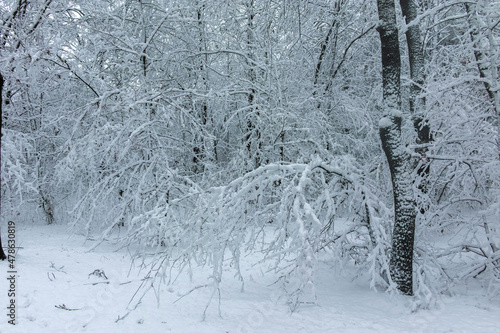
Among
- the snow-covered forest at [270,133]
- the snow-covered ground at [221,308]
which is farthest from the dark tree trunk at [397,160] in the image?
the snow-covered ground at [221,308]

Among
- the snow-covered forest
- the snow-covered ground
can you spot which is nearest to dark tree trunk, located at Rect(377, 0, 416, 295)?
the snow-covered forest

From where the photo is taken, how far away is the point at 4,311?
496cm

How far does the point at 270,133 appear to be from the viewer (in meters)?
10.6

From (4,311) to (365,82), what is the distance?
11.2 metres

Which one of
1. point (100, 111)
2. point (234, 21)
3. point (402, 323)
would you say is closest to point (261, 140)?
point (234, 21)

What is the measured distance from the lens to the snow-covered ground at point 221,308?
4.73m

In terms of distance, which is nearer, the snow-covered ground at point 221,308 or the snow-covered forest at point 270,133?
the snow-covered ground at point 221,308

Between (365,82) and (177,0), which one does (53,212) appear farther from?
(365,82)

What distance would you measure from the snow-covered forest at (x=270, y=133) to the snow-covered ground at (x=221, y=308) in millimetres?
217

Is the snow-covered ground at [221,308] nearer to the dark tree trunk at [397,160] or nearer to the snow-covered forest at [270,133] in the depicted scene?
the snow-covered forest at [270,133]

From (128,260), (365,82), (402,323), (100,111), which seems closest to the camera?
(402,323)

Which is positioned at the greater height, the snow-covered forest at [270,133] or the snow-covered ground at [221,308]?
the snow-covered forest at [270,133]

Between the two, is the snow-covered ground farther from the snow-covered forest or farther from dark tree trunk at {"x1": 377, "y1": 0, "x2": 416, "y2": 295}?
dark tree trunk at {"x1": 377, "y1": 0, "x2": 416, "y2": 295}

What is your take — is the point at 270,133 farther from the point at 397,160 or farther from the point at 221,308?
the point at 221,308
